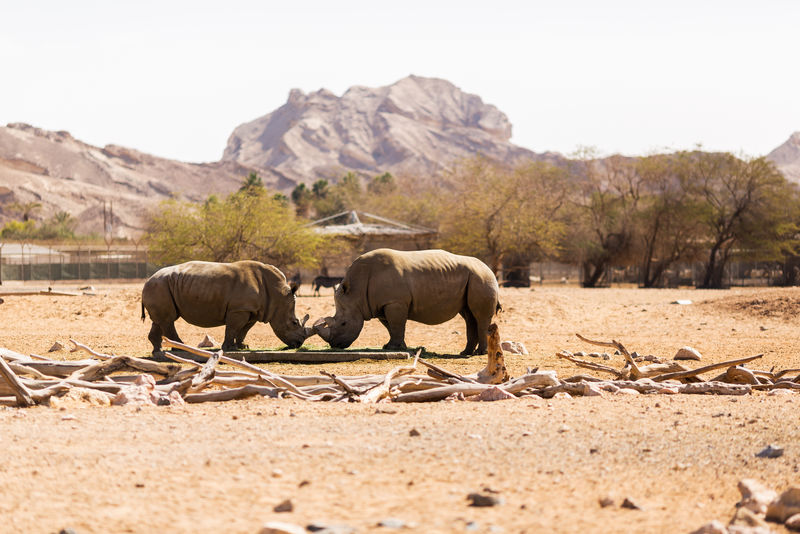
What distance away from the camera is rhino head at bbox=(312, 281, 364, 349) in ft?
47.8

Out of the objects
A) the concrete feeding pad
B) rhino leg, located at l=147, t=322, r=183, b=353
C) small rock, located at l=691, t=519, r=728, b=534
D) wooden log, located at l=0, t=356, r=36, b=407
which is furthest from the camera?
rhino leg, located at l=147, t=322, r=183, b=353

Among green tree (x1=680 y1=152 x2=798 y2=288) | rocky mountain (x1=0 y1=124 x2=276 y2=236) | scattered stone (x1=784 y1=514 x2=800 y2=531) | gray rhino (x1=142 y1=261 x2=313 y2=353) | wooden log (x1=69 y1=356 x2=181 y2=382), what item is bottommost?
scattered stone (x1=784 y1=514 x2=800 y2=531)

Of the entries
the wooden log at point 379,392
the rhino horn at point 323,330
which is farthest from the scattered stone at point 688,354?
the wooden log at point 379,392

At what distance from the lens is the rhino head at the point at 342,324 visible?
47.8 feet

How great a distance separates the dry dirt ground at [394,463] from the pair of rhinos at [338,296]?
18.0 feet

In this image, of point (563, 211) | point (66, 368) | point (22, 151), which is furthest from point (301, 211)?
point (66, 368)

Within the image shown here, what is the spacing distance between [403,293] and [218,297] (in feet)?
10.0

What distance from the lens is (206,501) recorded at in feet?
16.6

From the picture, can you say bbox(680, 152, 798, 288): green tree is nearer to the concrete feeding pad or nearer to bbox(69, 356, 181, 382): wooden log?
the concrete feeding pad

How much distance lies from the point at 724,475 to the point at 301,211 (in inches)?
3776

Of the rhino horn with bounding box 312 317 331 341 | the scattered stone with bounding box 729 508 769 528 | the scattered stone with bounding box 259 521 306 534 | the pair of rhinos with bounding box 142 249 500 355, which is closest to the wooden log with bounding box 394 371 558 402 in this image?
the scattered stone with bounding box 729 508 769 528

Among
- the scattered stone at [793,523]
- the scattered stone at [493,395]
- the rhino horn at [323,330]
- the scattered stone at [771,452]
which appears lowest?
the scattered stone at [793,523]

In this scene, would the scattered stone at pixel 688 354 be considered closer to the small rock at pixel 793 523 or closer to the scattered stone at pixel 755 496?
the scattered stone at pixel 755 496

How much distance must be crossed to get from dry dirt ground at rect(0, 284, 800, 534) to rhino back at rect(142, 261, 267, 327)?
17.6 ft
